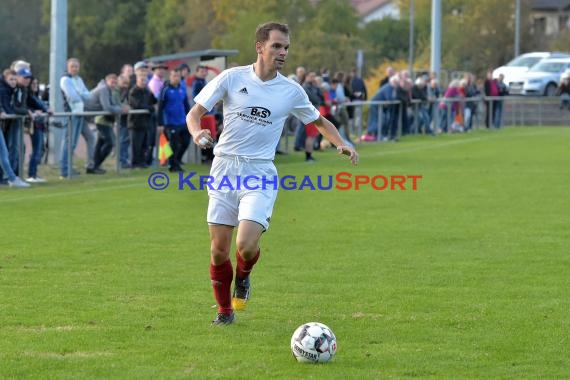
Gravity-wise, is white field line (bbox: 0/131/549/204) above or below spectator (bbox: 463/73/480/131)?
below

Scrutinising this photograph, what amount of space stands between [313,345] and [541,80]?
46336 mm

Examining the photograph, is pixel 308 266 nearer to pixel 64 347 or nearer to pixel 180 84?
pixel 64 347

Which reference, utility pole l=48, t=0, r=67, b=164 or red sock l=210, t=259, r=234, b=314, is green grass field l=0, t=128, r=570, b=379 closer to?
red sock l=210, t=259, r=234, b=314

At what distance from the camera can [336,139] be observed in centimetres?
947

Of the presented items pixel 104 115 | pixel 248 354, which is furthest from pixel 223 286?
pixel 104 115

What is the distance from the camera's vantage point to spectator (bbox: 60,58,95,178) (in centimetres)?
2150

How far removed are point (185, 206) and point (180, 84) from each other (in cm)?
580

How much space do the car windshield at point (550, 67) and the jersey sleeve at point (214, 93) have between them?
45.5 m

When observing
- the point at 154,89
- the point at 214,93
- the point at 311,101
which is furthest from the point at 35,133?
the point at 214,93

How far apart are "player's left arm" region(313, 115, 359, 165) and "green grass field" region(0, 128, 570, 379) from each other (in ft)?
3.89

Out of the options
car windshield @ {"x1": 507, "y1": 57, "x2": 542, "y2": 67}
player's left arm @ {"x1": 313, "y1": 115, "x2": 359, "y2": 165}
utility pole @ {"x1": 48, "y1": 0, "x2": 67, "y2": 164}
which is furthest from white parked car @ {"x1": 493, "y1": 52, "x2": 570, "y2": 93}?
player's left arm @ {"x1": 313, "y1": 115, "x2": 359, "y2": 165}

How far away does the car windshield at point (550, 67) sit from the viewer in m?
53.2

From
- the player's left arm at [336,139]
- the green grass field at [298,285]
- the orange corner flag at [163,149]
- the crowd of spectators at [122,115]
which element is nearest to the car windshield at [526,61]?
the crowd of spectators at [122,115]

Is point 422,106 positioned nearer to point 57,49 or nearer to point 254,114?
point 57,49
